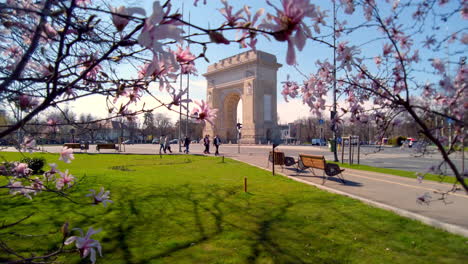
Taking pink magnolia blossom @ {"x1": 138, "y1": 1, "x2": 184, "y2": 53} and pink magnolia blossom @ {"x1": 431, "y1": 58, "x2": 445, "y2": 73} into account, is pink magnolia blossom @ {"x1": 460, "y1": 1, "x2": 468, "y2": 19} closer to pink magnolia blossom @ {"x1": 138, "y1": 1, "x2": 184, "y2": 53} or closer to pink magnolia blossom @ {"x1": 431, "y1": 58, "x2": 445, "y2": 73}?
pink magnolia blossom @ {"x1": 431, "y1": 58, "x2": 445, "y2": 73}

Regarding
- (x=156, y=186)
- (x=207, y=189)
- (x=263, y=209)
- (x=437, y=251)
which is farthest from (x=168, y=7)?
(x=156, y=186)

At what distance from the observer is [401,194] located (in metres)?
7.05

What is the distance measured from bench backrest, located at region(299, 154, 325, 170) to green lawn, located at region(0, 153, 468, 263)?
215 centimetres

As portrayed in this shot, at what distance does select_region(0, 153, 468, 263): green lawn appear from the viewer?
371cm

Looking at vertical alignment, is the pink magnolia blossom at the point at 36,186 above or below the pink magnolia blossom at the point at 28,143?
below

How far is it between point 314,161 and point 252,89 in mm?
38487

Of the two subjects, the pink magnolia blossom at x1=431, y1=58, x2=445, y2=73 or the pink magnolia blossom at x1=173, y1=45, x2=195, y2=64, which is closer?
the pink magnolia blossom at x1=173, y1=45, x2=195, y2=64

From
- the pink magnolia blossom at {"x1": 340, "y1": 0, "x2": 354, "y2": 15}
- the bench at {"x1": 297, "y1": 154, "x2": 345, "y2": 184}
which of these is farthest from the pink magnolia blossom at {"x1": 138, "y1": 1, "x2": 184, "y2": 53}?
the bench at {"x1": 297, "y1": 154, "x2": 345, "y2": 184}

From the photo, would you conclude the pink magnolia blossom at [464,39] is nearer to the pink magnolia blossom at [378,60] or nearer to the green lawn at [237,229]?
the pink magnolia blossom at [378,60]

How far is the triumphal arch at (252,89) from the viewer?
1859 inches

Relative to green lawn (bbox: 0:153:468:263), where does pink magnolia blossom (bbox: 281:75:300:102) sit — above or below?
above

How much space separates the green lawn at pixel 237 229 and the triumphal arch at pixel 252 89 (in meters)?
37.9

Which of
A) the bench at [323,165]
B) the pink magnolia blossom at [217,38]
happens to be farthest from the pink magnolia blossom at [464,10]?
the bench at [323,165]

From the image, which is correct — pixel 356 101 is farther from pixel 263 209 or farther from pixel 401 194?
pixel 401 194
